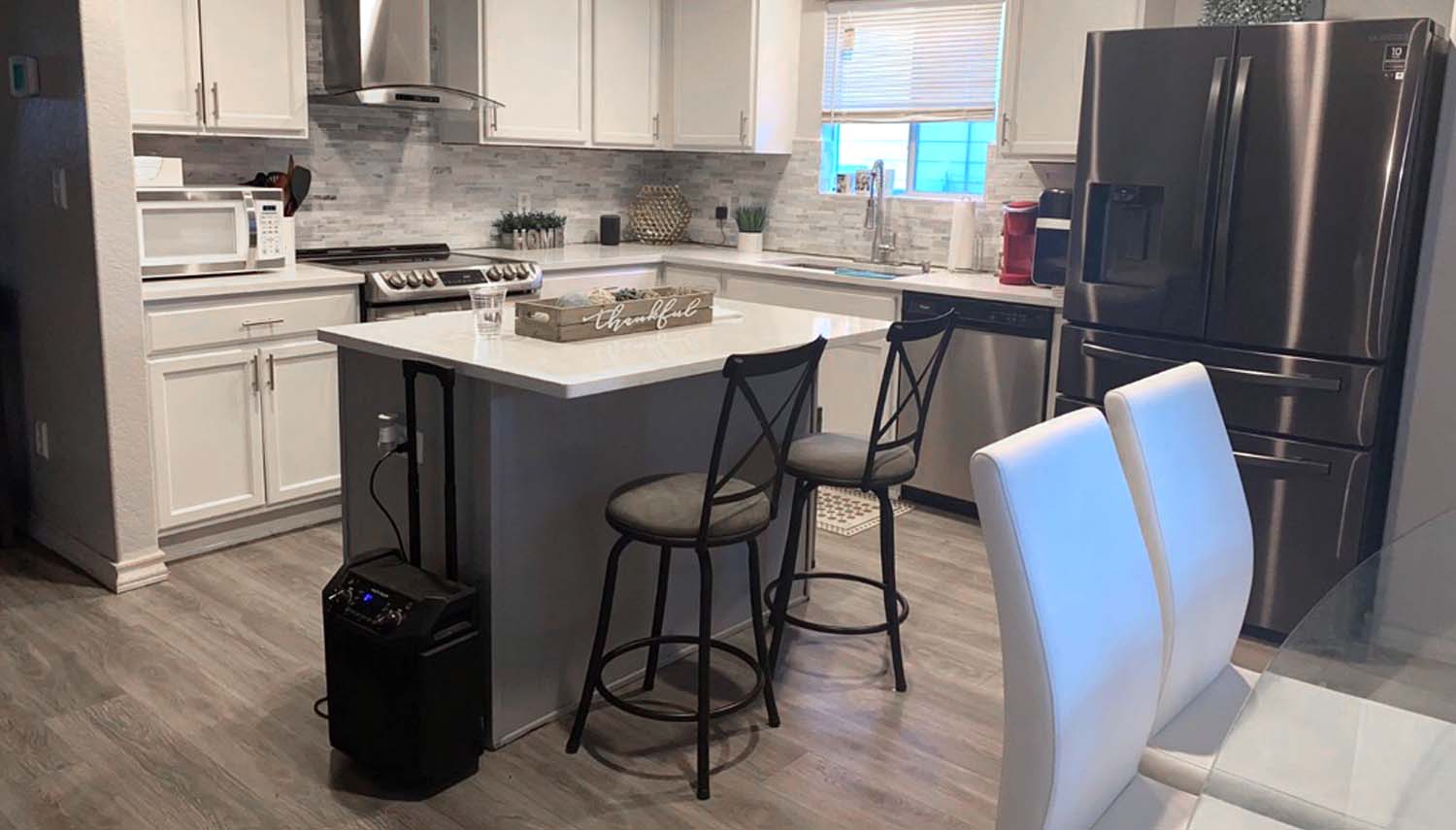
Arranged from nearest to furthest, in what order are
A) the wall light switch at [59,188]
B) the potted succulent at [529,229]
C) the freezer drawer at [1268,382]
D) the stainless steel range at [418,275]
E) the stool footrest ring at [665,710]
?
the stool footrest ring at [665,710] < the freezer drawer at [1268,382] < the wall light switch at [59,188] < the stainless steel range at [418,275] < the potted succulent at [529,229]

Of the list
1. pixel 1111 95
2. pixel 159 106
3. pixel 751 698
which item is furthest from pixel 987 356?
pixel 159 106

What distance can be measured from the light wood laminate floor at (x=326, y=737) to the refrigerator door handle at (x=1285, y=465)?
1.82 feet

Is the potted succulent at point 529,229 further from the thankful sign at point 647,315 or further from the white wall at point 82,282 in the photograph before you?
the thankful sign at point 647,315

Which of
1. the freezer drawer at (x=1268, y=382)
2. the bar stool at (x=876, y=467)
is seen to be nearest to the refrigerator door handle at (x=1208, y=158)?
the freezer drawer at (x=1268, y=382)

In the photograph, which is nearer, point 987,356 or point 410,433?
point 410,433

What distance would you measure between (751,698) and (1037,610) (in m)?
1.46

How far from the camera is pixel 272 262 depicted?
4055 mm

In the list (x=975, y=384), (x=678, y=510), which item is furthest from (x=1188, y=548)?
(x=975, y=384)

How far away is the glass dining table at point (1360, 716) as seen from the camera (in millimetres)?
1482

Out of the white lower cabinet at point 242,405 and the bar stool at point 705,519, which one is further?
the white lower cabinet at point 242,405

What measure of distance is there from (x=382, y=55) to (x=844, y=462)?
8.53ft

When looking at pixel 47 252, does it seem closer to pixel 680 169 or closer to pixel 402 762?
pixel 402 762

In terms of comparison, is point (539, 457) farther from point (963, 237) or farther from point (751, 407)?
point (963, 237)

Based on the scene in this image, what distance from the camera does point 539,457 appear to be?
2725mm
